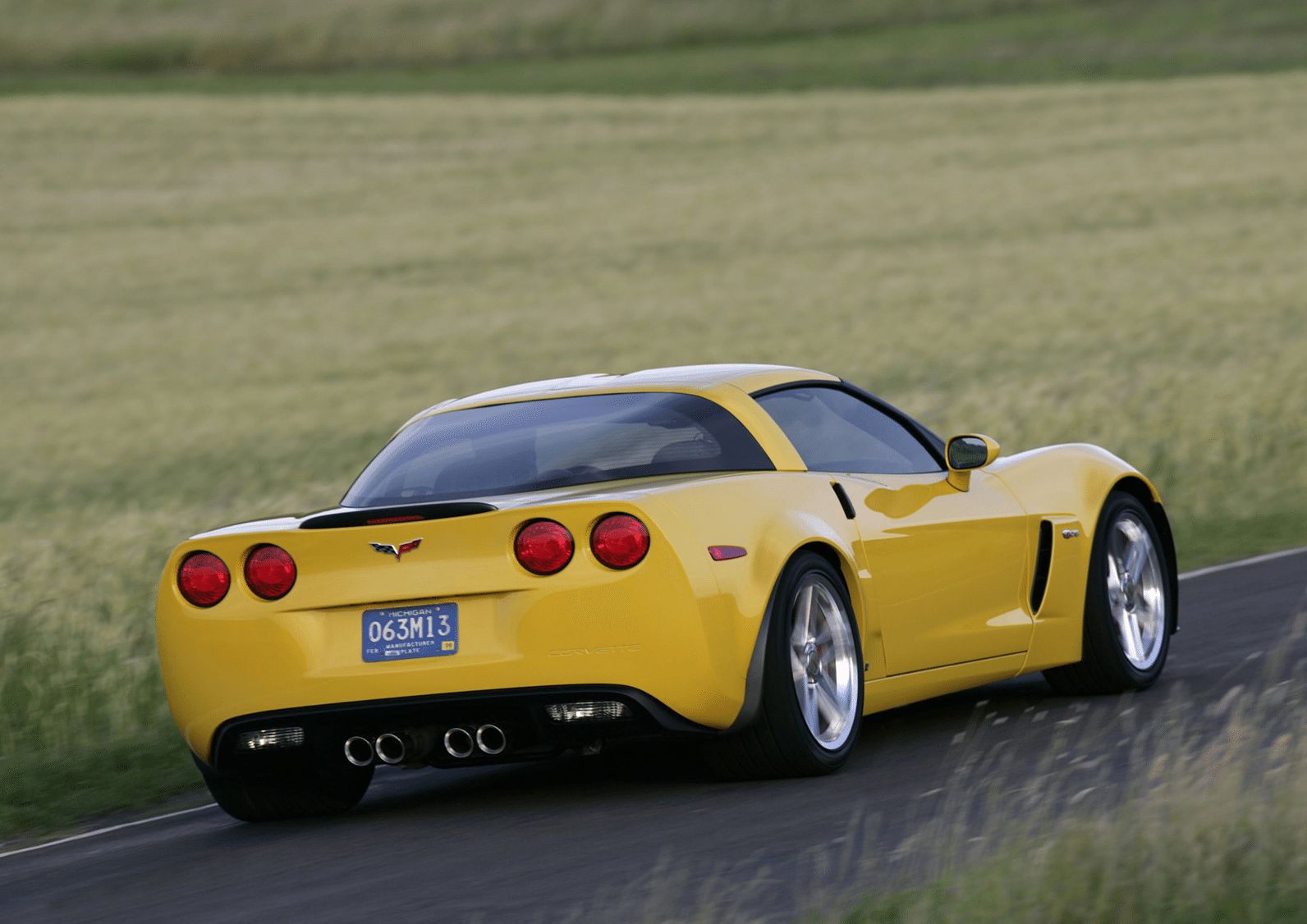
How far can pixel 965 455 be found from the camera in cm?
754

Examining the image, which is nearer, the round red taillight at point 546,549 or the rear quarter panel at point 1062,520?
the round red taillight at point 546,549

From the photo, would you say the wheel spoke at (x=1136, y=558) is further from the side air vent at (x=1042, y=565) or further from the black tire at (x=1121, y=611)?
the side air vent at (x=1042, y=565)

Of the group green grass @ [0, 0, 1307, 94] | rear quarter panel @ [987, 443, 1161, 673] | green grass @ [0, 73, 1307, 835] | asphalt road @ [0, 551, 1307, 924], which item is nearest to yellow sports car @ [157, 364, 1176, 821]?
rear quarter panel @ [987, 443, 1161, 673]

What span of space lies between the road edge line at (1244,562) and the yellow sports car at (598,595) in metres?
4.42

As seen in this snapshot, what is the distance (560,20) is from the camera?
65.0m

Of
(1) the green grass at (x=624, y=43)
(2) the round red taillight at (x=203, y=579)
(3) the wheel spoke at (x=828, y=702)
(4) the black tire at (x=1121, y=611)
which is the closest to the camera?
(2) the round red taillight at (x=203, y=579)

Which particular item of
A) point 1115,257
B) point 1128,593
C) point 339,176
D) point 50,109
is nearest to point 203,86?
point 50,109

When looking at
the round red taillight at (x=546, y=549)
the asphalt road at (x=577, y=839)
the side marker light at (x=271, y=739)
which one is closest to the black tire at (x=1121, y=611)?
the asphalt road at (x=577, y=839)

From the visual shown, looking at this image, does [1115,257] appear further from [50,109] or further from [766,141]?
[50,109]

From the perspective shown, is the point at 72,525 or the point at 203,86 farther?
the point at 203,86

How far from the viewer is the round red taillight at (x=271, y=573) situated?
6316 millimetres

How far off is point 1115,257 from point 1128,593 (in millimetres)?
21573

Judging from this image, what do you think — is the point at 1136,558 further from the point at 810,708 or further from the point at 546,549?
the point at 546,549

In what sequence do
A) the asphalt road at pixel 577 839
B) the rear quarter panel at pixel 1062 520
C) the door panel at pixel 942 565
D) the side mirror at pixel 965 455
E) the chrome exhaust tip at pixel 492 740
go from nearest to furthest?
the asphalt road at pixel 577 839 → the chrome exhaust tip at pixel 492 740 → the door panel at pixel 942 565 → the side mirror at pixel 965 455 → the rear quarter panel at pixel 1062 520
